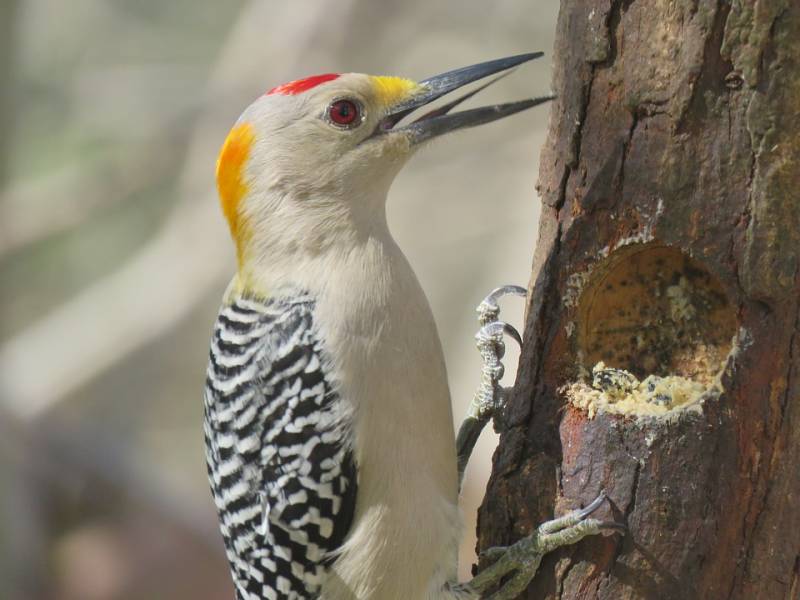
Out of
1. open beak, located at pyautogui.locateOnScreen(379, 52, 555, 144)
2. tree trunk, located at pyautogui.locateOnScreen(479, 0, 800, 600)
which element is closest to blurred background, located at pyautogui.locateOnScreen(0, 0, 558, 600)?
open beak, located at pyautogui.locateOnScreen(379, 52, 555, 144)

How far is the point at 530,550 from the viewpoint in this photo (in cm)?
326

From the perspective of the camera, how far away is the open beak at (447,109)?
3.66m

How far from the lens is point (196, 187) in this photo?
925cm

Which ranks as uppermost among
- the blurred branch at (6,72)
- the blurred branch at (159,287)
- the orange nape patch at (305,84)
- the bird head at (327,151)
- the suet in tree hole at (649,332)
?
the blurred branch at (6,72)

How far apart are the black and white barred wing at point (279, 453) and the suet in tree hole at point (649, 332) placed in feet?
2.66

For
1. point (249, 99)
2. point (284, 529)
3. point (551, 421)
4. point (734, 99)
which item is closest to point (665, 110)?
point (734, 99)

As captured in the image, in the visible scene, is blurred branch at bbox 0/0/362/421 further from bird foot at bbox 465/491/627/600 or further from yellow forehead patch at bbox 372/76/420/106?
bird foot at bbox 465/491/627/600

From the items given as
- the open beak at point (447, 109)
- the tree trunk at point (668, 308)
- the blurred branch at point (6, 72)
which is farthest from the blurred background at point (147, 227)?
the tree trunk at point (668, 308)

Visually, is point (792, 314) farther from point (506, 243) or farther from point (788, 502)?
point (506, 243)

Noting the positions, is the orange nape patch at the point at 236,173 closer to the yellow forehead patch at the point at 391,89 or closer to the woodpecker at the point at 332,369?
the woodpecker at the point at 332,369

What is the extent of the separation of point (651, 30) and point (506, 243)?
24.0ft

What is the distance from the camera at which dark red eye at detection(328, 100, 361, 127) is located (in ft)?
12.4

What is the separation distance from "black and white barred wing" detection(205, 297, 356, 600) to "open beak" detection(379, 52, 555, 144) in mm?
715

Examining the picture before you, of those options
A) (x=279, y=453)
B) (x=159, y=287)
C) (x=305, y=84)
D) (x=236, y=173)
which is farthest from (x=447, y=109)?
(x=159, y=287)
